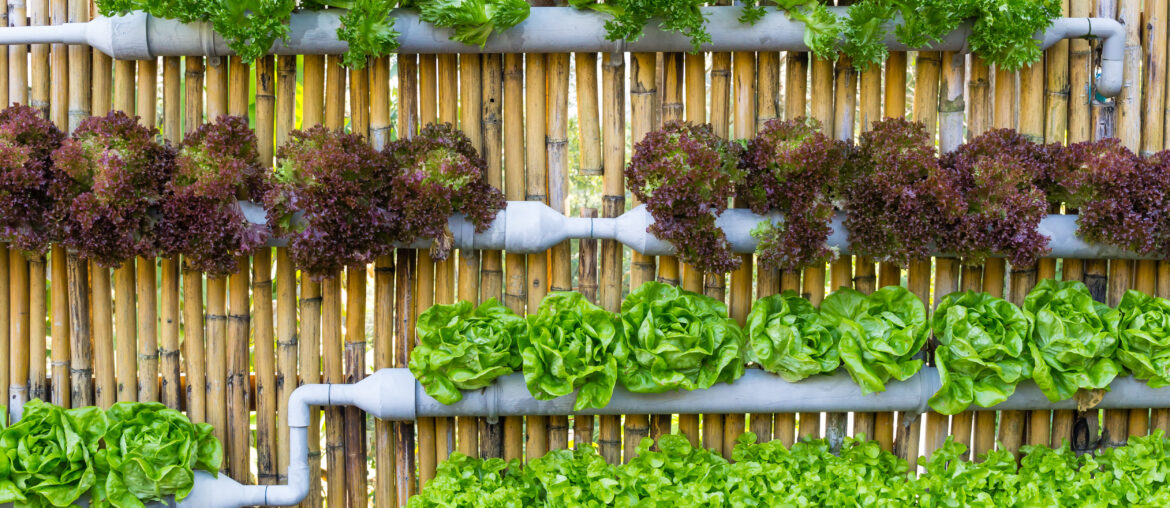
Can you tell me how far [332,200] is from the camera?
2.41 metres

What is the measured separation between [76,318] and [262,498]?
83 cm

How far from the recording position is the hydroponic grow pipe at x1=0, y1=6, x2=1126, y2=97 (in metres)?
2.54

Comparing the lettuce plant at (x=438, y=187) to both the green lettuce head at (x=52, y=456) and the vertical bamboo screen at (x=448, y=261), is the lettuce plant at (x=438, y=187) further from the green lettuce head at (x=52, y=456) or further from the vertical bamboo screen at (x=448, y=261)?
the green lettuce head at (x=52, y=456)

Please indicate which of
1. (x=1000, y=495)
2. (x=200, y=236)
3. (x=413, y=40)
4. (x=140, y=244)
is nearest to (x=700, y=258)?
(x=413, y=40)

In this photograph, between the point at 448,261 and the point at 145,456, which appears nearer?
the point at 145,456

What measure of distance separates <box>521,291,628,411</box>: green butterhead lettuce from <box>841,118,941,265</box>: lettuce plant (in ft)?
2.58

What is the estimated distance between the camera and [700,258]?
2.54 m

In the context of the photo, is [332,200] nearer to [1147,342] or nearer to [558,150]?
[558,150]

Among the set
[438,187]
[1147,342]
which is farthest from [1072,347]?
[438,187]

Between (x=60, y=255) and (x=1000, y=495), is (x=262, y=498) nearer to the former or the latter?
(x=60, y=255)

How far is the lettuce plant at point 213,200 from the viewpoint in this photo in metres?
2.41

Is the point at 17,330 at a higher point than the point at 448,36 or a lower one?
lower

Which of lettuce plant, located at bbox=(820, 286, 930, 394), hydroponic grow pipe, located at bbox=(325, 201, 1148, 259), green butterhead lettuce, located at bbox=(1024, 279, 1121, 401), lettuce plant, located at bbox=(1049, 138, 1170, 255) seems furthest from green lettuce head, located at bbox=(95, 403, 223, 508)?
lettuce plant, located at bbox=(1049, 138, 1170, 255)

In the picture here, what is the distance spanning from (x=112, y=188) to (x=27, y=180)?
0.25 metres
